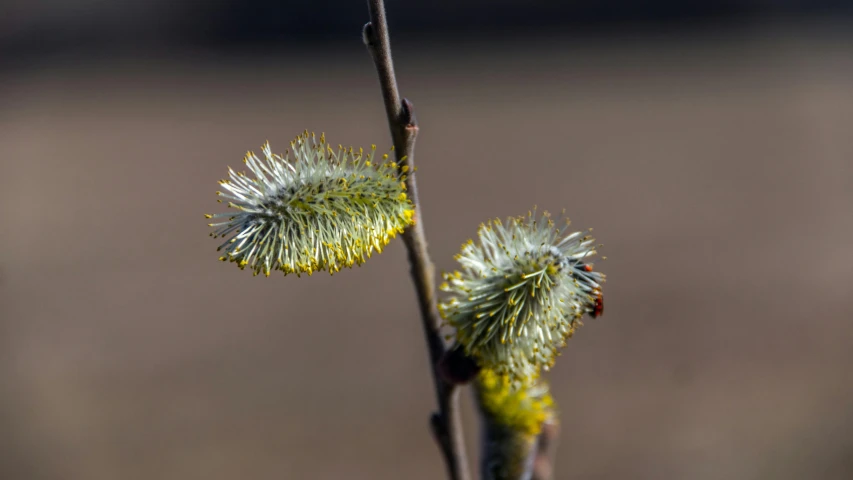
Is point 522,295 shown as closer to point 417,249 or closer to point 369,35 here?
point 417,249

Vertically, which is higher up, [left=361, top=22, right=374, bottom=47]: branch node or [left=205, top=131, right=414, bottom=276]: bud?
[left=361, top=22, right=374, bottom=47]: branch node

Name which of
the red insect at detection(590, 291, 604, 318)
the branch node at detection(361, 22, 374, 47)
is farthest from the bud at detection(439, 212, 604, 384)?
the branch node at detection(361, 22, 374, 47)

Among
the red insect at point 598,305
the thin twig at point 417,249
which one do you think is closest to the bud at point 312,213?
the thin twig at point 417,249

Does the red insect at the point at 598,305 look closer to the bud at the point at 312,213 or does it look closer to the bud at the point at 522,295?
the bud at the point at 522,295

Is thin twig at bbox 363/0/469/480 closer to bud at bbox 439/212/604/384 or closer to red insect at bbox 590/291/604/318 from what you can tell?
bud at bbox 439/212/604/384

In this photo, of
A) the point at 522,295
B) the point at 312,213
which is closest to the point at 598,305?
the point at 522,295

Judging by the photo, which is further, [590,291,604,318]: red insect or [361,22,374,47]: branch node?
[590,291,604,318]: red insect

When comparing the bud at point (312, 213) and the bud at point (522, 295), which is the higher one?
the bud at point (312, 213)

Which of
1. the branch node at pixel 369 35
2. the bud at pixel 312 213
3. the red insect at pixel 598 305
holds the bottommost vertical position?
the red insect at pixel 598 305

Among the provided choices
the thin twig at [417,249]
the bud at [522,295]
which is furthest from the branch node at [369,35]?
the bud at [522,295]

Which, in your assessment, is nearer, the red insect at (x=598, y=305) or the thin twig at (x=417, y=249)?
the thin twig at (x=417, y=249)
